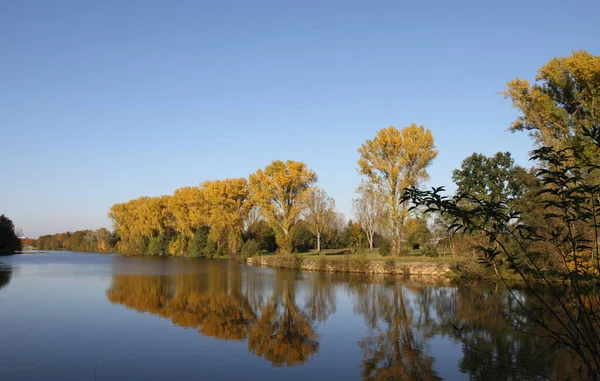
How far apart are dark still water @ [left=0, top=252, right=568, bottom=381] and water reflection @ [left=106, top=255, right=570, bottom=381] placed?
5 cm

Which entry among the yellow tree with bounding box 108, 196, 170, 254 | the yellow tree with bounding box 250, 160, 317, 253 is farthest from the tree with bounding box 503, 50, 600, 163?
the yellow tree with bounding box 108, 196, 170, 254

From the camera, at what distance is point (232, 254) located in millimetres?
50594

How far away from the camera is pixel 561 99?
78.8ft

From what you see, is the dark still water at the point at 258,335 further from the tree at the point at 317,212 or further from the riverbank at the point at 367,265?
the tree at the point at 317,212

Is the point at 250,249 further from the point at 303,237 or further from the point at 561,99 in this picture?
the point at 561,99

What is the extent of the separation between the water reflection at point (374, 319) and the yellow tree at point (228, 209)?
24704 millimetres

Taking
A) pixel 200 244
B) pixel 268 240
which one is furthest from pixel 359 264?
pixel 200 244

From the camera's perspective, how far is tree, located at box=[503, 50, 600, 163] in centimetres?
2123

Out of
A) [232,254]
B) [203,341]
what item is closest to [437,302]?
[203,341]

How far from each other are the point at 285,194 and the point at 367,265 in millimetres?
14032

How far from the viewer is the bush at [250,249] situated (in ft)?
153

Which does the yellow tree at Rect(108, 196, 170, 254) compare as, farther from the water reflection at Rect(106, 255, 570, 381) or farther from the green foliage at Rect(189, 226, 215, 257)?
the water reflection at Rect(106, 255, 570, 381)

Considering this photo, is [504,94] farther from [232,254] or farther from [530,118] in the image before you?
[232,254]

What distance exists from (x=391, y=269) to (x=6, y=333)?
926 inches
